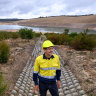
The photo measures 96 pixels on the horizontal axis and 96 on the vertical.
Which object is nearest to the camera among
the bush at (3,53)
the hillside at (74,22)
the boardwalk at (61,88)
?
the boardwalk at (61,88)

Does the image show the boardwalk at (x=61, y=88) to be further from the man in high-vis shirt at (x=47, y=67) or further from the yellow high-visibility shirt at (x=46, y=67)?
the yellow high-visibility shirt at (x=46, y=67)

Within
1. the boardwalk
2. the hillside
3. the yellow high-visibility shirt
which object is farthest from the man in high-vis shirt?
the hillside

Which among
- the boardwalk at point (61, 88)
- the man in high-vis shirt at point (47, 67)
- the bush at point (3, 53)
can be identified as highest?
the man in high-vis shirt at point (47, 67)

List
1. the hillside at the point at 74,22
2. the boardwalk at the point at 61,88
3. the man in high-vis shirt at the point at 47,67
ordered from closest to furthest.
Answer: the man in high-vis shirt at the point at 47,67, the boardwalk at the point at 61,88, the hillside at the point at 74,22

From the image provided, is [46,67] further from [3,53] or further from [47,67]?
[3,53]

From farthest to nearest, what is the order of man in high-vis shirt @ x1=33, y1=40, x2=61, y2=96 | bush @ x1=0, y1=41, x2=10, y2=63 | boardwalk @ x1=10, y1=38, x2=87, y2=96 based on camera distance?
bush @ x1=0, y1=41, x2=10, y2=63
boardwalk @ x1=10, y1=38, x2=87, y2=96
man in high-vis shirt @ x1=33, y1=40, x2=61, y2=96

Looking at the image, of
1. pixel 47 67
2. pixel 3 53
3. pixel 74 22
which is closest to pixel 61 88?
pixel 47 67

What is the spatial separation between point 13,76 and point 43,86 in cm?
330

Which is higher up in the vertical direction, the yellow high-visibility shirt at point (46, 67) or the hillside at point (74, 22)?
the hillside at point (74, 22)

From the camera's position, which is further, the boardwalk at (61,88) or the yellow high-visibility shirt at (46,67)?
the boardwalk at (61,88)

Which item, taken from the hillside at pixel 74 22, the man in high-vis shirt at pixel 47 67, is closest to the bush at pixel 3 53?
the man in high-vis shirt at pixel 47 67

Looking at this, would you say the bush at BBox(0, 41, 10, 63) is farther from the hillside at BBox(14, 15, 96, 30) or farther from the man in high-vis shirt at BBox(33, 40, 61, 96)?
the hillside at BBox(14, 15, 96, 30)

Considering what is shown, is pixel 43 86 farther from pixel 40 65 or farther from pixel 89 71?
pixel 89 71

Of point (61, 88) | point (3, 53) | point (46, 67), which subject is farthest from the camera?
point (3, 53)
